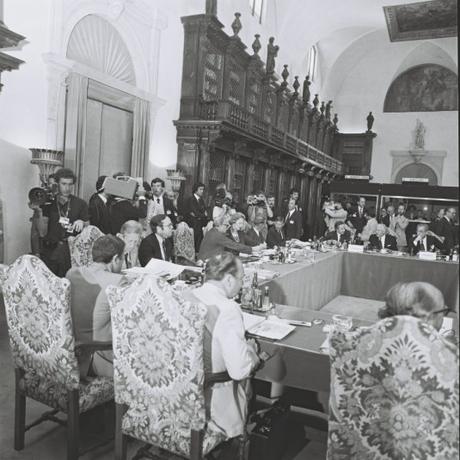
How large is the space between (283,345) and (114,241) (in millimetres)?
1201

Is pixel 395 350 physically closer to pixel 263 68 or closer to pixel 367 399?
pixel 367 399

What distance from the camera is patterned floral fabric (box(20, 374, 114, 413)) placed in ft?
8.34

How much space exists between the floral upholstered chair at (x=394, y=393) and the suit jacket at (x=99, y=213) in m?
4.80

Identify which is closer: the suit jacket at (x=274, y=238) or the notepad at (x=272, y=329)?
the notepad at (x=272, y=329)

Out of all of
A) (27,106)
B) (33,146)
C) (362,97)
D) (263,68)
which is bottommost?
(33,146)

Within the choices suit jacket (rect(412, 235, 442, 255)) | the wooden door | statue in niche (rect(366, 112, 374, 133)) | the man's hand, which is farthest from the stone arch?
statue in niche (rect(366, 112, 374, 133))

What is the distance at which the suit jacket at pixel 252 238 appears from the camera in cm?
701

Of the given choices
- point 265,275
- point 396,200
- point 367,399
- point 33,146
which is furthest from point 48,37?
point 396,200

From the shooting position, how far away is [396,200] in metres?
17.2

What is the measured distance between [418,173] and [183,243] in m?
16.2

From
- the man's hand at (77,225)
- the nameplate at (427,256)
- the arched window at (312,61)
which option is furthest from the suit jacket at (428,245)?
the arched window at (312,61)

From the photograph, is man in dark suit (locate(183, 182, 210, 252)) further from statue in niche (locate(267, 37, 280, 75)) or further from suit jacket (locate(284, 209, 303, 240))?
statue in niche (locate(267, 37, 280, 75))

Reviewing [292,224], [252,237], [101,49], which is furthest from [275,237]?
[101,49]

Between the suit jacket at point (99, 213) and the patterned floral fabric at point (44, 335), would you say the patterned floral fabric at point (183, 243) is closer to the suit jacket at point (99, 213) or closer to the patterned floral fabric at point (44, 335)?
the suit jacket at point (99, 213)
